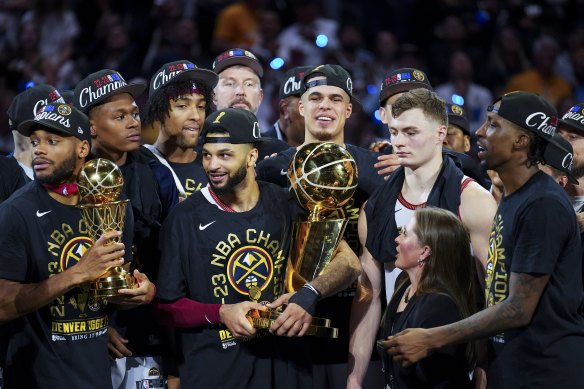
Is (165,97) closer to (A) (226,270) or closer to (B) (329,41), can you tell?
(A) (226,270)

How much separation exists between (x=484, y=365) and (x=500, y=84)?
6.35 meters

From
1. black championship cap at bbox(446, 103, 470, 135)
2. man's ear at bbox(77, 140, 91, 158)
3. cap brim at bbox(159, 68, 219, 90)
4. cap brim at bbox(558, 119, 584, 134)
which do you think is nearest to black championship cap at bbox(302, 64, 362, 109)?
cap brim at bbox(159, 68, 219, 90)

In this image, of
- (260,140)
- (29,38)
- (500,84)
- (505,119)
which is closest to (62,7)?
(29,38)

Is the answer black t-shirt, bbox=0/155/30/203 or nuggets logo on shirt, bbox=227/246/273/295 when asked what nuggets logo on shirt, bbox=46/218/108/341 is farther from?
black t-shirt, bbox=0/155/30/203

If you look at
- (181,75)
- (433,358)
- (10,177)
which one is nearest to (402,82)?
(181,75)

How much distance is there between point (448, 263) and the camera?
3980 millimetres

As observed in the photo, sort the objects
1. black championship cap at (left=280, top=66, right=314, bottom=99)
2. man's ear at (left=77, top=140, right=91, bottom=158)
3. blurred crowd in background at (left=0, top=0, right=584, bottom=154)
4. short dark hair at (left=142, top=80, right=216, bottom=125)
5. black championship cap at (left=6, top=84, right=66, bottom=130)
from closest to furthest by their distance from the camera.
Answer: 1. man's ear at (left=77, top=140, right=91, bottom=158)
2. black championship cap at (left=6, top=84, right=66, bottom=130)
3. short dark hair at (left=142, top=80, right=216, bottom=125)
4. black championship cap at (left=280, top=66, right=314, bottom=99)
5. blurred crowd in background at (left=0, top=0, right=584, bottom=154)

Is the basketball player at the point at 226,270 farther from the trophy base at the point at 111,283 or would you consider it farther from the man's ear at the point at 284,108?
the man's ear at the point at 284,108

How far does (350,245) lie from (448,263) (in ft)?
3.50

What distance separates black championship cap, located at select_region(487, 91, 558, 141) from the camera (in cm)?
387

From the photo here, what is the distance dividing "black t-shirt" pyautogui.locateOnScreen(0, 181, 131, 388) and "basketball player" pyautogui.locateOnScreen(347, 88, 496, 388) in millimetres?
1510

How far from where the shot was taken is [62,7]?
33.0ft

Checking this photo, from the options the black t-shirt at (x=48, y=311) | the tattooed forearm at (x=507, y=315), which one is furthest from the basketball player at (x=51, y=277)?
the tattooed forearm at (x=507, y=315)

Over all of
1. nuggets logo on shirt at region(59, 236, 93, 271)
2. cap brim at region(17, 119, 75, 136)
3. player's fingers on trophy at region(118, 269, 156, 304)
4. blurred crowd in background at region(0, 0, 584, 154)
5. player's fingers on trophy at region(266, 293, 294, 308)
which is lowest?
player's fingers on trophy at region(266, 293, 294, 308)
